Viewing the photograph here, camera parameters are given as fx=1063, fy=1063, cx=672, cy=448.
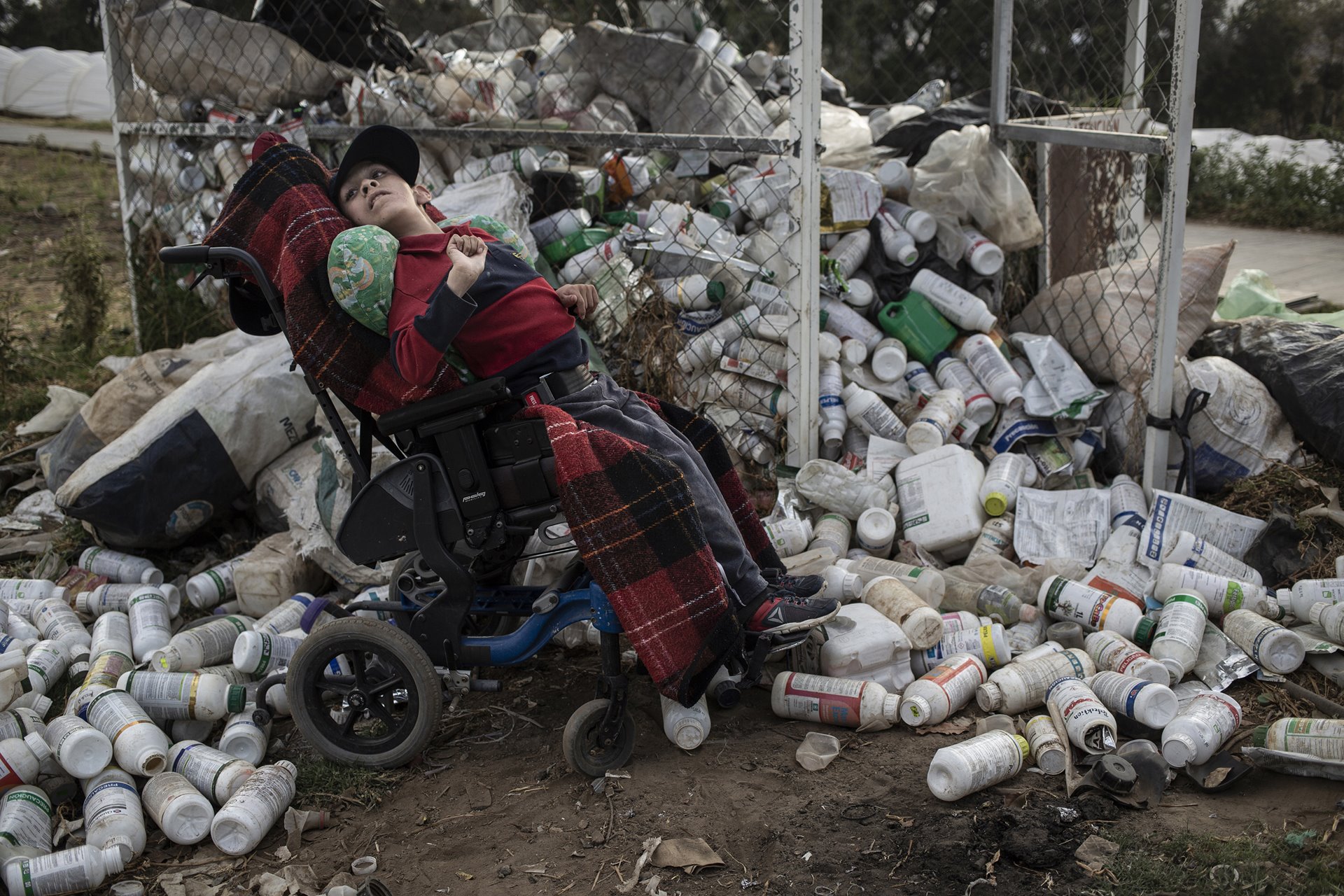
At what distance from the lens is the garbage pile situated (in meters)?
2.47

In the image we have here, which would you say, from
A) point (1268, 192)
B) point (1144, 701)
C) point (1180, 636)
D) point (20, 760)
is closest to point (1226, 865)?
point (1144, 701)

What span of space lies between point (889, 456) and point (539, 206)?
5.93 ft

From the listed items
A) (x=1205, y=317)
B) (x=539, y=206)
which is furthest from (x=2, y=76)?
(x=1205, y=317)

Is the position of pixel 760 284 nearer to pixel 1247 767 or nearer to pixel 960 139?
pixel 960 139

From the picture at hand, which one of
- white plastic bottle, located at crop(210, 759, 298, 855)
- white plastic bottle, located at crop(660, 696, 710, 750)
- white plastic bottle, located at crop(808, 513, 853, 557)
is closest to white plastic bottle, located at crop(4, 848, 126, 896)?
white plastic bottle, located at crop(210, 759, 298, 855)

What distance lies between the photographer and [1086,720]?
8.63 ft

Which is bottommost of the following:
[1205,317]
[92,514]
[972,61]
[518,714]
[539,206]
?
[518,714]

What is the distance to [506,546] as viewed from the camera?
9.19ft

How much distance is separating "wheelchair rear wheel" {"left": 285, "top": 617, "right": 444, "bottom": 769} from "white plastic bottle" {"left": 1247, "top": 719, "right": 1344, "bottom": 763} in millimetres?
711

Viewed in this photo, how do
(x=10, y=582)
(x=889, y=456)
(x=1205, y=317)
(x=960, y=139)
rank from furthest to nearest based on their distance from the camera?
(x=960, y=139) < (x=1205, y=317) < (x=889, y=456) < (x=10, y=582)

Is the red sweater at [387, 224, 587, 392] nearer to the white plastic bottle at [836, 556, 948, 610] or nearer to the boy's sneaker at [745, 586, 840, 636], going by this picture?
the boy's sneaker at [745, 586, 840, 636]

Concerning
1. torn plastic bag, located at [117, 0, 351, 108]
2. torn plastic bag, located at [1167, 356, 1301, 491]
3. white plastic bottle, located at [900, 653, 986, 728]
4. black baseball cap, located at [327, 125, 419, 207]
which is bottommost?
white plastic bottle, located at [900, 653, 986, 728]

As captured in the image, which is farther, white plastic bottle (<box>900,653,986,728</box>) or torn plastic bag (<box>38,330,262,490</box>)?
torn plastic bag (<box>38,330,262,490</box>)

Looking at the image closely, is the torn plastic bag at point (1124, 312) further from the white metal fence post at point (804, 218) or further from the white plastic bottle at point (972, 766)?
the white plastic bottle at point (972, 766)
